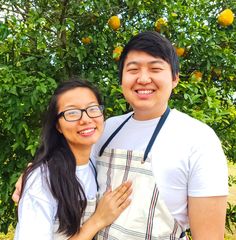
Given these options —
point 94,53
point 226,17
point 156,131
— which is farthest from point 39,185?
point 226,17

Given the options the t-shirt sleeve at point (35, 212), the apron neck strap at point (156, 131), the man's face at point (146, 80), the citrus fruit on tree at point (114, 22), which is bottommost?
the t-shirt sleeve at point (35, 212)

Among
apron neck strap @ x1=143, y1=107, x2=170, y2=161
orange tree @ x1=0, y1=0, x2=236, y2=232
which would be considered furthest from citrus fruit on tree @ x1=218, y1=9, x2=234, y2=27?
apron neck strap @ x1=143, y1=107, x2=170, y2=161

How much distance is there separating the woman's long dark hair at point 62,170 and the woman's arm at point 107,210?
0.13 feet

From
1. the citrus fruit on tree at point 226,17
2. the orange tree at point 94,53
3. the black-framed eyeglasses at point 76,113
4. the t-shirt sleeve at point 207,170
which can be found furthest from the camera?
the citrus fruit on tree at point 226,17

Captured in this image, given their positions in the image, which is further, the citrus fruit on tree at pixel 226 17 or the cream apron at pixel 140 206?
the citrus fruit on tree at pixel 226 17

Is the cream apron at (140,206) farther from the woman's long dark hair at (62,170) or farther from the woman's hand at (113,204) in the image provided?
the woman's long dark hair at (62,170)

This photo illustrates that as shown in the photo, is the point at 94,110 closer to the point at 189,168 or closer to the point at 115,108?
the point at 189,168

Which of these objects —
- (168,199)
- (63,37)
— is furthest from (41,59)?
(168,199)

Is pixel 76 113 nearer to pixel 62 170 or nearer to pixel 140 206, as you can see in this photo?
pixel 62 170

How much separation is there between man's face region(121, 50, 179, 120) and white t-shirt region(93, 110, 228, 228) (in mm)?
103

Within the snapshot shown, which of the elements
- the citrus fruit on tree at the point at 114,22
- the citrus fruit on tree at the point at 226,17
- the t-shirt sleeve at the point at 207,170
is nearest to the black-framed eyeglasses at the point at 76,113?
the t-shirt sleeve at the point at 207,170

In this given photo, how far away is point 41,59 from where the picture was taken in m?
2.80

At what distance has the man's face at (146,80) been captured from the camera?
5.32 ft

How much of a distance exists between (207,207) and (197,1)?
2.14 meters
